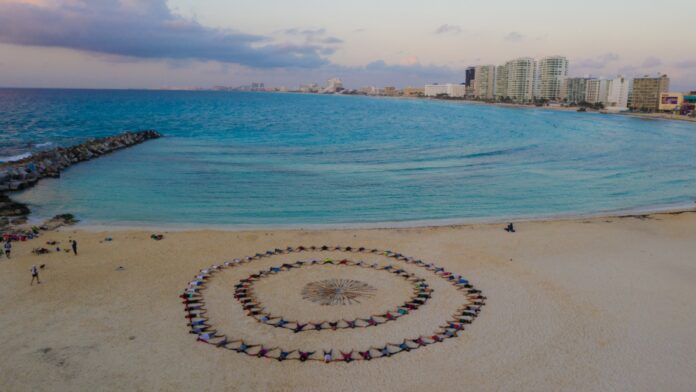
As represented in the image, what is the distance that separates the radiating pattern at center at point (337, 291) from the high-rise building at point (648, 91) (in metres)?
197

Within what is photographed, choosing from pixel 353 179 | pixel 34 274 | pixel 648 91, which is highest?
pixel 648 91

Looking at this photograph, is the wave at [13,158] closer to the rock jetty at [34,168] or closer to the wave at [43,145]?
the rock jetty at [34,168]

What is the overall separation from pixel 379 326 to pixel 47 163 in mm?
40857

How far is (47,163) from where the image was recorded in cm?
4591

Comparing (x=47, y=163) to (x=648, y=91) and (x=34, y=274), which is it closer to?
(x=34, y=274)

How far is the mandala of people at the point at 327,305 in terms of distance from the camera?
15.5 metres

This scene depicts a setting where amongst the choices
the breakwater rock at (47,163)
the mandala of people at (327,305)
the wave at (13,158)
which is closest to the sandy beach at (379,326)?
the mandala of people at (327,305)

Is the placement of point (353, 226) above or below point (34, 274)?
below

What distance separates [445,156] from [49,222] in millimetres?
41650

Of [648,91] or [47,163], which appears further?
[648,91]

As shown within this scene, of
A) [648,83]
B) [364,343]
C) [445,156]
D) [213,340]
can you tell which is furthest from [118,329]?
[648,83]

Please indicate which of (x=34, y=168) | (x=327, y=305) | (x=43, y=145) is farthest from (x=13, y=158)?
(x=327, y=305)

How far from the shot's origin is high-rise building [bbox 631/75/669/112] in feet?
609

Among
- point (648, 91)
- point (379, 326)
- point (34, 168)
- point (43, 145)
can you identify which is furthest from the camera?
point (648, 91)
